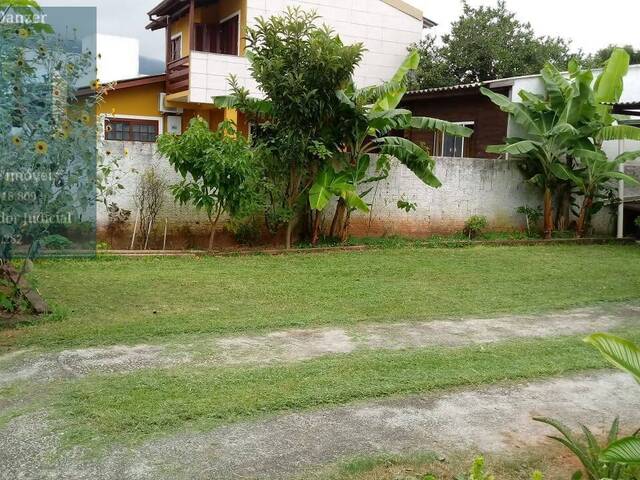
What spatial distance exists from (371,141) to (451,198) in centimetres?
270

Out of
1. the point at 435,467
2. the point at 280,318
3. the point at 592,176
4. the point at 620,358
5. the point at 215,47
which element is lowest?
the point at 435,467

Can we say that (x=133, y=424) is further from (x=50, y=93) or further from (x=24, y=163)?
(x=50, y=93)

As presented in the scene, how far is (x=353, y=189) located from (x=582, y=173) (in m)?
5.86

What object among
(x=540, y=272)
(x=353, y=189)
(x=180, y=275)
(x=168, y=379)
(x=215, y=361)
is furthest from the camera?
(x=353, y=189)

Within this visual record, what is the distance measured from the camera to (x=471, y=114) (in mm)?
16734

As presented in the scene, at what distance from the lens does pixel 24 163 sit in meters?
6.07

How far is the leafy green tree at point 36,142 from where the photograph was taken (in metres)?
6.02

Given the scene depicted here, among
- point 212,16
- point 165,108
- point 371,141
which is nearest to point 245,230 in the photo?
point 371,141

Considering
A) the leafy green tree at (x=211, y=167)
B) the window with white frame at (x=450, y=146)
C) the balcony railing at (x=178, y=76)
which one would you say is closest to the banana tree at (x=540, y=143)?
the window with white frame at (x=450, y=146)

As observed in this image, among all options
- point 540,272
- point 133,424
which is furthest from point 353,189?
point 133,424

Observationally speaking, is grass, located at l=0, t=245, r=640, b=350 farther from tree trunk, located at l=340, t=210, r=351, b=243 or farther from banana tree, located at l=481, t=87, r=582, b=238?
banana tree, located at l=481, t=87, r=582, b=238

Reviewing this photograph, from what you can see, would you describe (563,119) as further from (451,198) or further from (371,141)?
(371,141)

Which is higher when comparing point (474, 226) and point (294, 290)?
point (474, 226)

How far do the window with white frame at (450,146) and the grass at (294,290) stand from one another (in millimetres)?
6094
